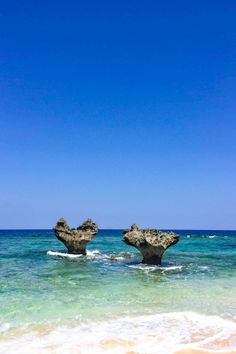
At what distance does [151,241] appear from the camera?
27484mm

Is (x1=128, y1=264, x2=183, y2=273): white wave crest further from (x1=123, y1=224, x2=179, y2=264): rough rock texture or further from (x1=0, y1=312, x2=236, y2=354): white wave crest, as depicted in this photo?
(x1=0, y1=312, x2=236, y2=354): white wave crest

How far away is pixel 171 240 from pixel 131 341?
17.5 meters

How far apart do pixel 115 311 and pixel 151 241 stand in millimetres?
13526

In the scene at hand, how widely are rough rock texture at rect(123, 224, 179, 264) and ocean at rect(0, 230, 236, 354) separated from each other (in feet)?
10.9

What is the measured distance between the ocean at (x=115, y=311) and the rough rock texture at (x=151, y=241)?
3.33 meters

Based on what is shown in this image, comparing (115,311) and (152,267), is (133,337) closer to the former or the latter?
(115,311)

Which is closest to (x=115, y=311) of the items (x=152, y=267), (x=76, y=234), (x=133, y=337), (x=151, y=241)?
(x=133, y=337)

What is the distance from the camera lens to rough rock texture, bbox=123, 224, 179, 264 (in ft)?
90.5

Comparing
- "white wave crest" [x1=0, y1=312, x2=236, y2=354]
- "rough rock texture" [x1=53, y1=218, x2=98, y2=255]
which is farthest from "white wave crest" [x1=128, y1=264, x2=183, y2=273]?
"white wave crest" [x1=0, y1=312, x2=236, y2=354]

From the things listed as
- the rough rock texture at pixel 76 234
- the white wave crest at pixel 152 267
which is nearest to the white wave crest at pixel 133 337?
the white wave crest at pixel 152 267

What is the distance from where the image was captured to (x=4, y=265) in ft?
89.0

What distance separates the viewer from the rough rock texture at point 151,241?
27.6 m

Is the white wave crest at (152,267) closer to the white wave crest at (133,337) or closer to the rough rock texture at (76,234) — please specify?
the rough rock texture at (76,234)

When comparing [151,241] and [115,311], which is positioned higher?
[151,241]
